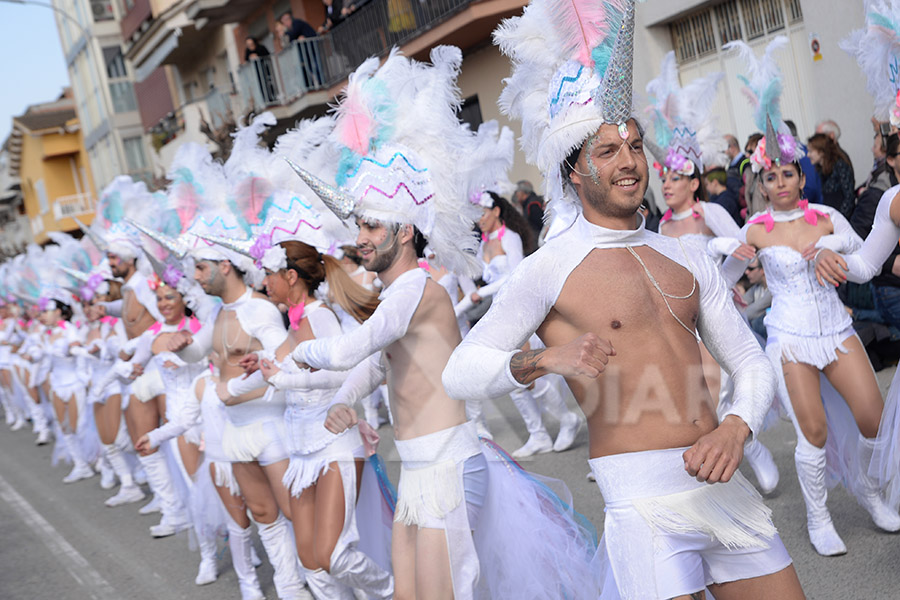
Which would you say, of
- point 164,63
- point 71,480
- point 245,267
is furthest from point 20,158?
point 245,267

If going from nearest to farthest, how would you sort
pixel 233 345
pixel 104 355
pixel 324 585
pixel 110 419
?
pixel 324 585, pixel 233 345, pixel 110 419, pixel 104 355

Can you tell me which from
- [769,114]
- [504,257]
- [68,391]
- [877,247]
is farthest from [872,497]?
[68,391]

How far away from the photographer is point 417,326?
409 centimetres

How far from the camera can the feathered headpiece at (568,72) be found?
2881mm

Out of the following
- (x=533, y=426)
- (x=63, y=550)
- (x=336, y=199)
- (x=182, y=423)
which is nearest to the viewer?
(x=336, y=199)

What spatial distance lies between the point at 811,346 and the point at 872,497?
0.82 m

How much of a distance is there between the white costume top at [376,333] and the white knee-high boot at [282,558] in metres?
1.90

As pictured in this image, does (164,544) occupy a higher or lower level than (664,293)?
lower

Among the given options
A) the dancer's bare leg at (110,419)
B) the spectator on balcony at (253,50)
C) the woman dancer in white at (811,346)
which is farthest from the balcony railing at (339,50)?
the woman dancer in white at (811,346)

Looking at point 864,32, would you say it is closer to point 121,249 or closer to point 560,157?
point 560,157

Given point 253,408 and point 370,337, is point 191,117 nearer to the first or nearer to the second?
point 253,408

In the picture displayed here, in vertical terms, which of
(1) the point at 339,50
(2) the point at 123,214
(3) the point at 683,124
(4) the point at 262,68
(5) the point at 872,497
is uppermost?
(4) the point at 262,68

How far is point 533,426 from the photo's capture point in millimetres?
8336

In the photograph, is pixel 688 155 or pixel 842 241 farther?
pixel 688 155
